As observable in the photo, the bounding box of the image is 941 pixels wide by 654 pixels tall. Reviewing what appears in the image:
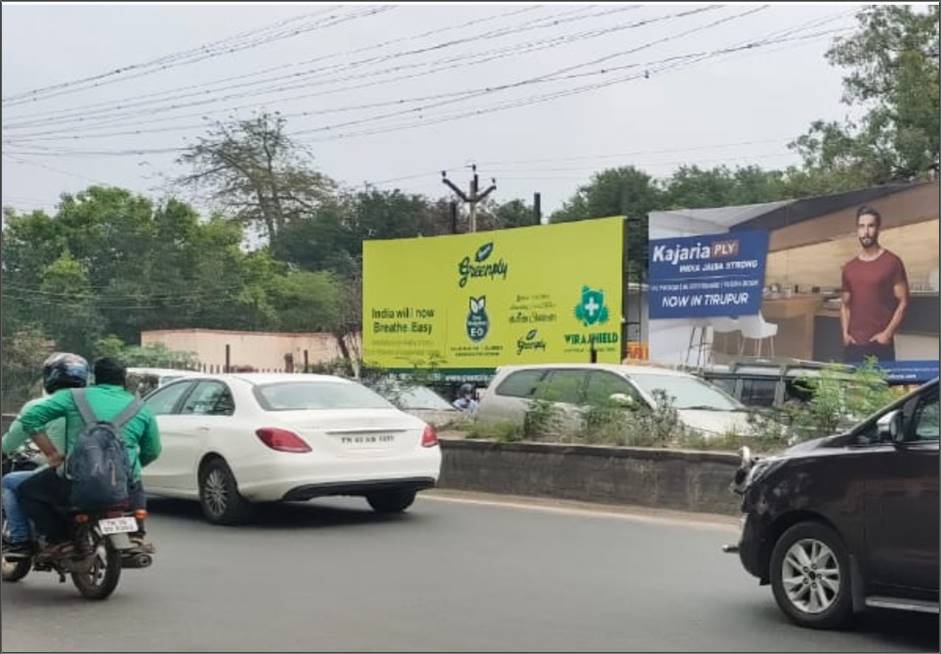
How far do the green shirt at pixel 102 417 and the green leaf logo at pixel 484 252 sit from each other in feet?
56.1

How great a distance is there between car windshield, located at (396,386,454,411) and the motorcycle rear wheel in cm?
1076

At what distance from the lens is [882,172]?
3653cm

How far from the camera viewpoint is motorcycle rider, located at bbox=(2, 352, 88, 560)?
807 cm

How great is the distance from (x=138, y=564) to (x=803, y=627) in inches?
163

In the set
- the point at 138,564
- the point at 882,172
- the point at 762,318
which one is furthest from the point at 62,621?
the point at 882,172

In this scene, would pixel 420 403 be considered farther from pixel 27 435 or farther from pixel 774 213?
pixel 27 435

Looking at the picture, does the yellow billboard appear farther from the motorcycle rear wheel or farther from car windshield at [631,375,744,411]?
the motorcycle rear wheel

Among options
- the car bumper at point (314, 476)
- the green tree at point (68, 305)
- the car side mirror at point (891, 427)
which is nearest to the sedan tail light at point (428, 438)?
the car bumper at point (314, 476)

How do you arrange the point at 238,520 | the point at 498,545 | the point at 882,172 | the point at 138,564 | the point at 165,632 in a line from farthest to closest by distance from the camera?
1. the point at 882,172
2. the point at 238,520
3. the point at 498,545
4. the point at 138,564
5. the point at 165,632

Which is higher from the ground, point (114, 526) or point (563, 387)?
point (563, 387)

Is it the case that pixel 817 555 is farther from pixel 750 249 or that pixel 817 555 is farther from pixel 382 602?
pixel 750 249

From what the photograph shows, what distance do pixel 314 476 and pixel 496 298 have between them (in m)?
13.9

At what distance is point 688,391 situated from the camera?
50.9 ft

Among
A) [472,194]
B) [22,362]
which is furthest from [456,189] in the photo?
[22,362]
